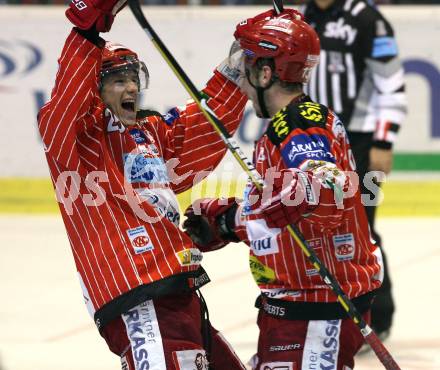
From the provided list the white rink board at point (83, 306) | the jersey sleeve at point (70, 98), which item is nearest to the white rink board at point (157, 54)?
the white rink board at point (83, 306)

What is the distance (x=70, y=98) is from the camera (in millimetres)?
3207

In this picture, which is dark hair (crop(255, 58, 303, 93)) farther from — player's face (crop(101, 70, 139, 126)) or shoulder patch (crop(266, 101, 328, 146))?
player's face (crop(101, 70, 139, 126))

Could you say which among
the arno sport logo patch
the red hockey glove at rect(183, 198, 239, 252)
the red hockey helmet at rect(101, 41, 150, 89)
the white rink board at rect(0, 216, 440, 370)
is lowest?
the white rink board at rect(0, 216, 440, 370)

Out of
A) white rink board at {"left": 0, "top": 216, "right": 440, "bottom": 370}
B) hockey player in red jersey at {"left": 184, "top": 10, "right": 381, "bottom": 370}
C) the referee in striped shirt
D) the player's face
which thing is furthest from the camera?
the referee in striped shirt

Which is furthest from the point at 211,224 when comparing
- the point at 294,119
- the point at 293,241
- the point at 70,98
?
the point at 70,98

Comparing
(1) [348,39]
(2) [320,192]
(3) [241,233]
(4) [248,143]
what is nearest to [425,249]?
(4) [248,143]

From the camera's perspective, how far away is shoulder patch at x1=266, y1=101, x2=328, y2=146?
3.25 m

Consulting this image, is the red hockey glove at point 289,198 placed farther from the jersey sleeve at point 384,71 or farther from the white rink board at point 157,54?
the white rink board at point 157,54

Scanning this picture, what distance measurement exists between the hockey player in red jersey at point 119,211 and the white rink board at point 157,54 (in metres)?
4.72

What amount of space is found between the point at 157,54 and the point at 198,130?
460 cm

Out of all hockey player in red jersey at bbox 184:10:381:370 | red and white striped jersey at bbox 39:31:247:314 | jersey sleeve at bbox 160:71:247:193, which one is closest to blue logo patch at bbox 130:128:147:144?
red and white striped jersey at bbox 39:31:247:314

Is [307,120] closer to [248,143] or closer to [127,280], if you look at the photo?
[127,280]

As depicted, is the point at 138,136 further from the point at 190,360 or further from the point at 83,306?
the point at 83,306

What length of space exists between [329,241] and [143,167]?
57 cm
